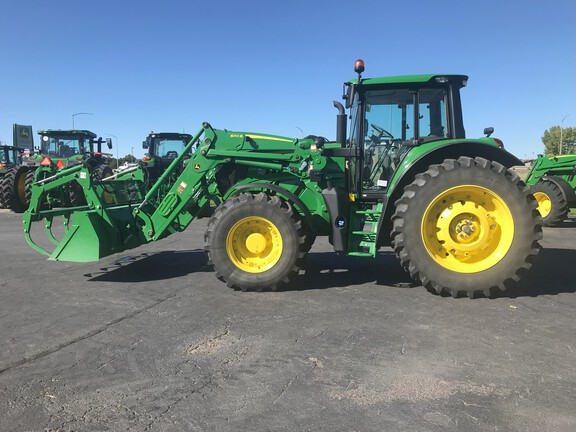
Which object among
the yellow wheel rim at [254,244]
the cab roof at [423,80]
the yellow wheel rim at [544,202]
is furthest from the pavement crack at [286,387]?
the yellow wheel rim at [544,202]

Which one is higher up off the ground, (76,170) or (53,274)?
(76,170)

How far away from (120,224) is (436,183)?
13.5 feet

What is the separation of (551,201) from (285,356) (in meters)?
10.3

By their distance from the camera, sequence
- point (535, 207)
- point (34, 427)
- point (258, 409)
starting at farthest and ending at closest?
point (535, 207) < point (258, 409) < point (34, 427)

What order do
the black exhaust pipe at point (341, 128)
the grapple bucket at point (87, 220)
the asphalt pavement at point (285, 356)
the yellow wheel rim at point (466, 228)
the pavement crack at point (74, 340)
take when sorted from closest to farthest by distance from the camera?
the asphalt pavement at point (285, 356), the pavement crack at point (74, 340), the yellow wheel rim at point (466, 228), the grapple bucket at point (87, 220), the black exhaust pipe at point (341, 128)

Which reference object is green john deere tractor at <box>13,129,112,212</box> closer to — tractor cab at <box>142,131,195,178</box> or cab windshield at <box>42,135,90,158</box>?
cab windshield at <box>42,135,90,158</box>

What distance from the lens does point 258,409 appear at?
2555 millimetres

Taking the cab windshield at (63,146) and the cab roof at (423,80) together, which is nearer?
the cab roof at (423,80)

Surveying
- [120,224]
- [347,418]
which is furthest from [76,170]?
[347,418]

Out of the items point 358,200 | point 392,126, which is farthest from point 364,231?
point 392,126

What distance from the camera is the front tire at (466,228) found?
4.53 meters

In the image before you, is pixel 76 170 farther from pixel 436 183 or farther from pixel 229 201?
pixel 436 183

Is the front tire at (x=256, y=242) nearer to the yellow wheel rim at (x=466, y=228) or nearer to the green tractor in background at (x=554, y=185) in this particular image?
the yellow wheel rim at (x=466, y=228)

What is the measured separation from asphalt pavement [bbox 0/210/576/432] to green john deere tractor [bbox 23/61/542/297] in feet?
1.37
